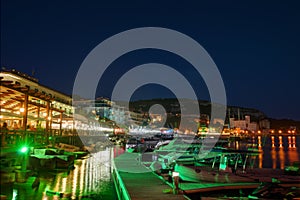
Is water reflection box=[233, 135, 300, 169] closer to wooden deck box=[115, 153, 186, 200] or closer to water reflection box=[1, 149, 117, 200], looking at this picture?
wooden deck box=[115, 153, 186, 200]

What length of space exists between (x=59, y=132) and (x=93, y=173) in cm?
1512

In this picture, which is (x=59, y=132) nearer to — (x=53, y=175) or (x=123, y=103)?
(x=53, y=175)

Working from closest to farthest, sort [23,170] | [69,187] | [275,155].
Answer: [69,187], [23,170], [275,155]

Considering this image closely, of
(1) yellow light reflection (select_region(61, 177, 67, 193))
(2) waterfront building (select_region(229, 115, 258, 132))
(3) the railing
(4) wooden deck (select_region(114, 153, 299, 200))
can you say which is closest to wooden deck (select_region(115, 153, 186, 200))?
(4) wooden deck (select_region(114, 153, 299, 200))

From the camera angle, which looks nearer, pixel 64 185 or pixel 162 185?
pixel 162 185

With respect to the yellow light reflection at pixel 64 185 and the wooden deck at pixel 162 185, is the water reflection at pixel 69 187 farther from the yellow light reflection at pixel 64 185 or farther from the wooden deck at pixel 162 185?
the wooden deck at pixel 162 185

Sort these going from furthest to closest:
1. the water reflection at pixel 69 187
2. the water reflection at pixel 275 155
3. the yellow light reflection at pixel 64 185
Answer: the water reflection at pixel 275 155 → the yellow light reflection at pixel 64 185 → the water reflection at pixel 69 187

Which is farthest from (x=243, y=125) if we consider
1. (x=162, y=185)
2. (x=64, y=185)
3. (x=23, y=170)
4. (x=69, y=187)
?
(x=23, y=170)

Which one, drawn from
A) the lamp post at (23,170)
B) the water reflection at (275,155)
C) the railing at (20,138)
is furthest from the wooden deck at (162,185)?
the water reflection at (275,155)

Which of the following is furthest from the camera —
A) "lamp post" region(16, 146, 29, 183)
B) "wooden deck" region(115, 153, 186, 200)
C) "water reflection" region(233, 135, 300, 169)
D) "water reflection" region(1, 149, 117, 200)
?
"water reflection" region(233, 135, 300, 169)

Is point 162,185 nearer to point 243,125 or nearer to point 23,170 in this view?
point 23,170

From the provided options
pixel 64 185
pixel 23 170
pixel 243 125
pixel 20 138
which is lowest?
pixel 64 185

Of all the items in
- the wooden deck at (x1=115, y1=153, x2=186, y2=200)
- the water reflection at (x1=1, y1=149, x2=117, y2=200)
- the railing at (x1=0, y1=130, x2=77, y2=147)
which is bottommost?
the water reflection at (x1=1, y1=149, x2=117, y2=200)

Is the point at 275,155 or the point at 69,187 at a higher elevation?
the point at 69,187
